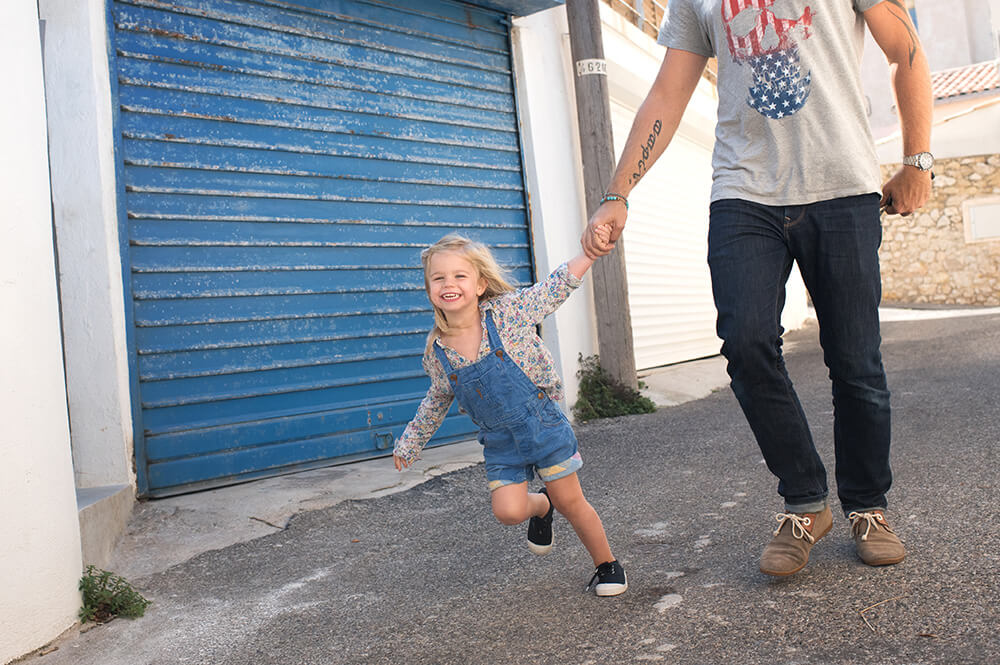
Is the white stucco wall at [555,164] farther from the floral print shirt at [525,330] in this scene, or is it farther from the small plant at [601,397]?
the floral print shirt at [525,330]

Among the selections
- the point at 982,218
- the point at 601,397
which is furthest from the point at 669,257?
the point at 982,218

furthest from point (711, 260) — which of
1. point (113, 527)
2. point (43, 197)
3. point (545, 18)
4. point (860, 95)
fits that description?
point (545, 18)

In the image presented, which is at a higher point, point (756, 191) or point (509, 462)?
point (756, 191)

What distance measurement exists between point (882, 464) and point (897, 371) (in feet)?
17.4

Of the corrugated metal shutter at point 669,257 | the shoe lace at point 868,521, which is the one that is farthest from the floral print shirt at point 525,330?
the corrugated metal shutter at point 669,257

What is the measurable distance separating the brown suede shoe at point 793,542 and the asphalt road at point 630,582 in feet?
0.20

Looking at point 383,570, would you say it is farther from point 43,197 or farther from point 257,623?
point 43,197

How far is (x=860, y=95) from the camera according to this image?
2.71 m

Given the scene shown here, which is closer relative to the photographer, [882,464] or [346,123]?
[882,464]

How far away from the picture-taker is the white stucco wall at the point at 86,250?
4.44 m

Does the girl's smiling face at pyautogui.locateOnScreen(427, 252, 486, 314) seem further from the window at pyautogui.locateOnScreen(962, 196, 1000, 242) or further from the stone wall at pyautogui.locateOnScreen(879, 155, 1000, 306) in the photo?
the window at pyautogui.locateOnScreen(962, 196, 1000, 242)

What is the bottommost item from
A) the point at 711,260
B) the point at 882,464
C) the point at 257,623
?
the point at 257,623

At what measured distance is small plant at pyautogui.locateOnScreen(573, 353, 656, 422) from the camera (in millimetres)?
6898

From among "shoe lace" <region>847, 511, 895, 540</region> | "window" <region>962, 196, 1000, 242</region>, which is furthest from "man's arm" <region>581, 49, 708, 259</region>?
"window" <region>962, 196, 1000, 242</region>
